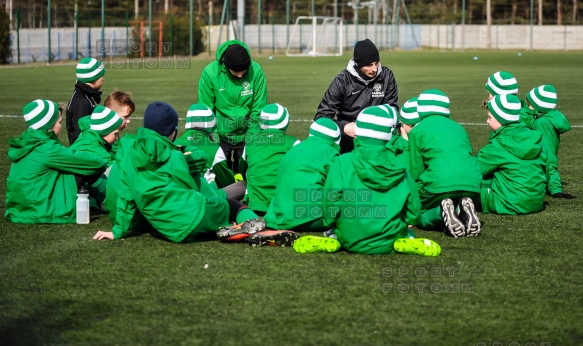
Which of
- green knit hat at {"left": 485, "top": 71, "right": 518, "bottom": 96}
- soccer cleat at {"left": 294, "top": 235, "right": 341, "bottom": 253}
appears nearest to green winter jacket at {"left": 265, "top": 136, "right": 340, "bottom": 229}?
soccer cleat at {"left": 294, "top": 235, "right": 341, "bottom": 253}

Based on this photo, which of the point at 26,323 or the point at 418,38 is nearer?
the point at 26,323

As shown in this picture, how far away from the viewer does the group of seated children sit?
21.3 ft

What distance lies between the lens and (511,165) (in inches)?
315

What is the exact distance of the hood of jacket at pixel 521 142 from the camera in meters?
8.00

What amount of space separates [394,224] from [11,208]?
3535 millimetres

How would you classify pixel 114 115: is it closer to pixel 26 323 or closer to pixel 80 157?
pixel 80 157

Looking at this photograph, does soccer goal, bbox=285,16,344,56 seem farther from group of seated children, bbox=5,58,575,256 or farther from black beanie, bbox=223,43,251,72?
group of seated children, bbox=5,58,575,256

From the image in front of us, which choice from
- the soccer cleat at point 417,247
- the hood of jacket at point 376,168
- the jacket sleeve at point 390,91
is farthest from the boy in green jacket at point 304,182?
the jacket sleeve at point 390,91

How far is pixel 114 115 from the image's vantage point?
8.23 m

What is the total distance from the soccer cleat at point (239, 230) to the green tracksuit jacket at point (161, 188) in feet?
0.78

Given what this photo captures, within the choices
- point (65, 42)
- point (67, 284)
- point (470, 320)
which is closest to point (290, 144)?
point (67, 284)

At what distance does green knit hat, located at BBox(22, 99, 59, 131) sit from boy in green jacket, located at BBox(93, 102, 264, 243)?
1.14 meters

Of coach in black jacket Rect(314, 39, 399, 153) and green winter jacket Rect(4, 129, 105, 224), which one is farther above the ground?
coach in black jacket Rect(314, 39, 399, 153)

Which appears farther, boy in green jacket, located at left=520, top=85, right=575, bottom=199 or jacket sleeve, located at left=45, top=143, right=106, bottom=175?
boy in green jacket, located at left=520, top=85, right=575, bottom=199
